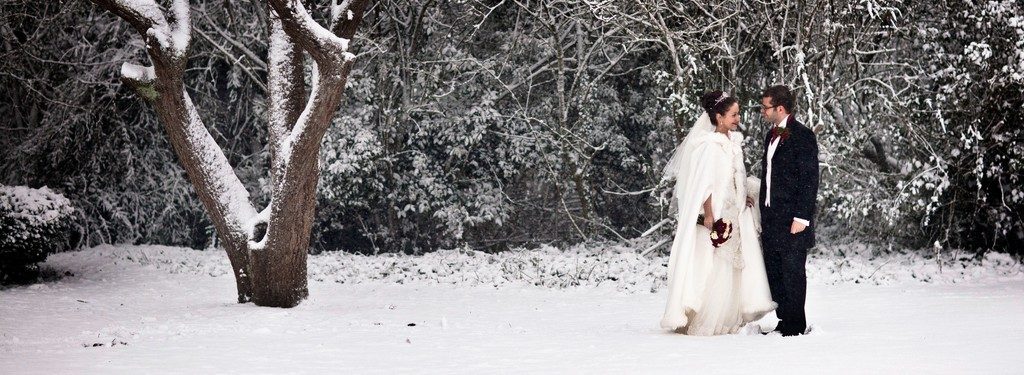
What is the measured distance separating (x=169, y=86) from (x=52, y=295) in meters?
3.78

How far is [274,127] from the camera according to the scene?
1030 centimetres

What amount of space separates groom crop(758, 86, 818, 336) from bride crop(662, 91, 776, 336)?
147 millimetres

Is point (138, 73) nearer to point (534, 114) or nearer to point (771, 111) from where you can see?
point (771, 111)

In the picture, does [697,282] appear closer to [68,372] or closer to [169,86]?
[68,372]

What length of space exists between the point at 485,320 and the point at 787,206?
2.96 meters

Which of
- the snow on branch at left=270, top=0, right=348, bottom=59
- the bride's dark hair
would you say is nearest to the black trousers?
the bride's dark hair

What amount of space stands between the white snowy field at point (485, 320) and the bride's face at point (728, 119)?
4.69ft

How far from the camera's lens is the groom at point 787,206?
757 centimetres

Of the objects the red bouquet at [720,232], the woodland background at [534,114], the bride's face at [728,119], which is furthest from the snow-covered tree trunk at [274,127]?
the woodland background at [534,114]

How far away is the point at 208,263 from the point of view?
51.8ft

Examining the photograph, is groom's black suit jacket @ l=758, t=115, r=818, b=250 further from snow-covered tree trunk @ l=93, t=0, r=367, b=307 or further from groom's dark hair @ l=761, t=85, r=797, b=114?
snow-covered tree trunk @ l=93, t=0, r=367, b=307

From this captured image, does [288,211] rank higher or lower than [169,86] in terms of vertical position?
lower

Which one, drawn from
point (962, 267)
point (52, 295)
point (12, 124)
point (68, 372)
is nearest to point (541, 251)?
point (962, 267)

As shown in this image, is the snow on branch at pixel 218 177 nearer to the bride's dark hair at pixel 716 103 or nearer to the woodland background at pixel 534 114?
the bride's dark hair at pixel 716 103
